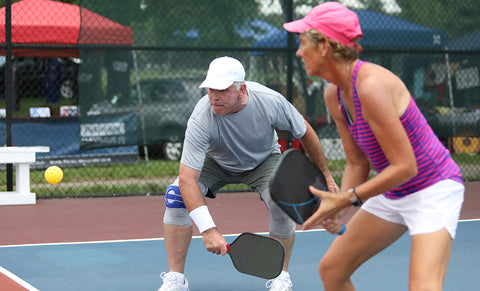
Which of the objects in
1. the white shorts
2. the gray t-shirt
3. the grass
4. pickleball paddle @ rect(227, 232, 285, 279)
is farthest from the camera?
the grass

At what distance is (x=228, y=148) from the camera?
172 inches

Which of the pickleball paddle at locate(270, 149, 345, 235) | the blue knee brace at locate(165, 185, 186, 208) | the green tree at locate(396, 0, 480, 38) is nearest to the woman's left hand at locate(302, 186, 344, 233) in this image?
the pickleball paddle at locate(270, 149, 345, 235)

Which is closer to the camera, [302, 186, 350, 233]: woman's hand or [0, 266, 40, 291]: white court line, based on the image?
[302, 186, 350, 233]: woman's hand

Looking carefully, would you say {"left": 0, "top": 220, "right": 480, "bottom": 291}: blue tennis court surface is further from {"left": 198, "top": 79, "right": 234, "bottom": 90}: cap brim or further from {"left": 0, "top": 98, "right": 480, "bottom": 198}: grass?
{"left": 0, "top": 98, "right": 480, "bottom": 198}: grass

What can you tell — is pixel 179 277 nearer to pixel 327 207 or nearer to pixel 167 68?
pixel 327 207

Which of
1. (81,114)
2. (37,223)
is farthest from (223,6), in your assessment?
(37,223)

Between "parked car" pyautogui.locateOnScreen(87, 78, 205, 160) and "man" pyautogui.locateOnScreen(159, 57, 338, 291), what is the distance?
3.99 m

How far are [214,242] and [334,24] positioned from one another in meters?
1.47

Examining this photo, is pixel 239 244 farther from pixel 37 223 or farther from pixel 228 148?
pixel 37 223

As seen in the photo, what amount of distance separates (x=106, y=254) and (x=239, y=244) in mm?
1950

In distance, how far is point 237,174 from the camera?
181 inches

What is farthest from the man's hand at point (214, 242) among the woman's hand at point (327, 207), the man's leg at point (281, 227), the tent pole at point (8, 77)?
the tent pole at point (8, 77)

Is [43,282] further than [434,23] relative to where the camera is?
No

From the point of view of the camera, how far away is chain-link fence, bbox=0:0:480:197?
27.6ft
